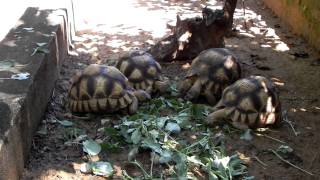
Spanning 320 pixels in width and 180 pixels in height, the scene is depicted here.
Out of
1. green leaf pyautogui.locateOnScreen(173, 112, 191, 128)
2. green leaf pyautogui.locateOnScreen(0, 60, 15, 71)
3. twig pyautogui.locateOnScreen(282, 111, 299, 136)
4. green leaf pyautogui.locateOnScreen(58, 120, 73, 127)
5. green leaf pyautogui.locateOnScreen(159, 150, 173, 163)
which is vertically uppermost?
green leaf pyautogui.locateOnScreen(0, 60, 15, 71)

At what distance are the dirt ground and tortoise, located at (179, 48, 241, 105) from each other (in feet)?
2.05

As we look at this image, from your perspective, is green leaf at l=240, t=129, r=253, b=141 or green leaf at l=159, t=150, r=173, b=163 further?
green leaf at l=240, t=129, r=253, b=141

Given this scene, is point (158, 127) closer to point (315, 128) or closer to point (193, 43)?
point (315, 128)

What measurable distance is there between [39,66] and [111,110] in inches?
29.3

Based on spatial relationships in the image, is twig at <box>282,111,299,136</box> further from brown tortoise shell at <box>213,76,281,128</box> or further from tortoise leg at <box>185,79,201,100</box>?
tortoise leg at <box>185,79,201,100</box>

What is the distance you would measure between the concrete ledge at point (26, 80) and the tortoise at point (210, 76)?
1.38 metres

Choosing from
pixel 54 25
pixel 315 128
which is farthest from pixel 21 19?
pixel 315 128

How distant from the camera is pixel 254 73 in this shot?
229 inches

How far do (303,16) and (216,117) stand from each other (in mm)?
3411

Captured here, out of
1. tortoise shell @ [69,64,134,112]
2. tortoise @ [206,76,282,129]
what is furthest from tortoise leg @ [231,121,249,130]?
tortoise shell @ [69,64,134,112]

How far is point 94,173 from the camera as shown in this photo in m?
3.68

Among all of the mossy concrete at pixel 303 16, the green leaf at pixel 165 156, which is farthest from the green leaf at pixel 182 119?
the mossy concrete at pixel 303 16

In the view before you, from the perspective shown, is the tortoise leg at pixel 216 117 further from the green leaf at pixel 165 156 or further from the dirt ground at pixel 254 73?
the green leaf at pixel 165 156

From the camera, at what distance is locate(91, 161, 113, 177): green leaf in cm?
367
